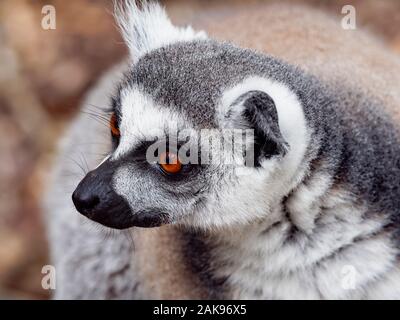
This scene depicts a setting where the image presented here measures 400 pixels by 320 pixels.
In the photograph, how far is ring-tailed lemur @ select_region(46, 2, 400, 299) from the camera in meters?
2.81

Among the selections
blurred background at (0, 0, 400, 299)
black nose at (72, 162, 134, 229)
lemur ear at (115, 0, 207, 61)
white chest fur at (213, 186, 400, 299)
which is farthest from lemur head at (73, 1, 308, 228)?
blurred background at (0, 0, 400, 299)

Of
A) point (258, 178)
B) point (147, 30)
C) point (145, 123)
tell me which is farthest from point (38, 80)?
point (258, 178)

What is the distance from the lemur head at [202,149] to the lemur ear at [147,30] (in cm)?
34

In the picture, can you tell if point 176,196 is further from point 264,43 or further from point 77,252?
point 77,252

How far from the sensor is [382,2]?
7.03 metres

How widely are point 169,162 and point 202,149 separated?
0.14m

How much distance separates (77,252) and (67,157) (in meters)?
0.73

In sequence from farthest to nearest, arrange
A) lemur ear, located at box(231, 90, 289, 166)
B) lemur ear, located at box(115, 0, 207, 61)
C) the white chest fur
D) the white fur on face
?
lemur ear, located at box(115, 0, 207, 61), the white chest fur, the white fur on face, lemur ear, located at box(231, 90, 289, 166)

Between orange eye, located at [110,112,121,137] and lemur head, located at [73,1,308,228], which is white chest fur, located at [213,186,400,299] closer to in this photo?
lemur head, located at [73,1,308,228]

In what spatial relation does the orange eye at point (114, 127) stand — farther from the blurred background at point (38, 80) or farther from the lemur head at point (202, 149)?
the blurred background at point (38, 80)

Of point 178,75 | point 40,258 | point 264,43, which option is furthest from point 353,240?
point 40,258

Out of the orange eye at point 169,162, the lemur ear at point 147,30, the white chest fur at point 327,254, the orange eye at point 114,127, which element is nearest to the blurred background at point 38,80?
the lemur ear at point 147,30

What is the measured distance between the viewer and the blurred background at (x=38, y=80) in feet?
20.2

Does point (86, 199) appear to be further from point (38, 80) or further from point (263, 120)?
point (38, 80)
